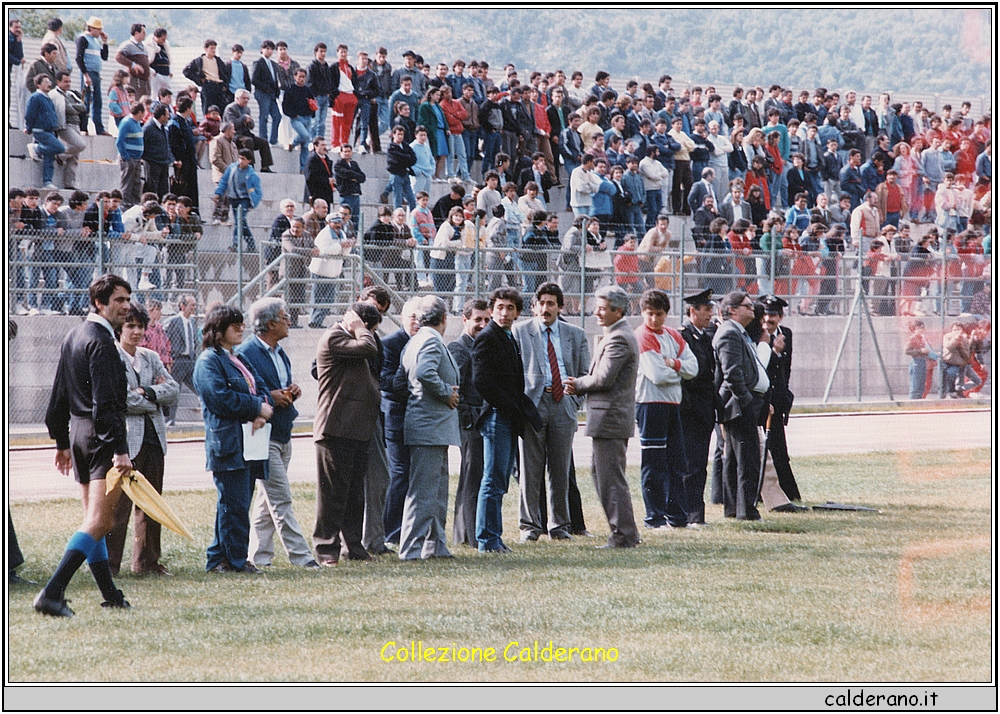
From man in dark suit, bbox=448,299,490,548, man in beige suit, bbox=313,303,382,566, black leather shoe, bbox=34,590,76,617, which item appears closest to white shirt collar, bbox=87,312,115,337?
black leather shoe, bbox=34,590,76,617

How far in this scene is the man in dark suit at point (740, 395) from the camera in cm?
1090

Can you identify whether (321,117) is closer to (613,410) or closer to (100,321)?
(613,410)

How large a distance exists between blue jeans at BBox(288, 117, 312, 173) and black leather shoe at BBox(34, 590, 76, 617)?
15.3 metres

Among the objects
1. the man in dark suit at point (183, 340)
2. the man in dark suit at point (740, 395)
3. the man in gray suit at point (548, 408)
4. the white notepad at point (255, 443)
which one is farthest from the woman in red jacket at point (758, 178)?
the white notepad at point (255, 443)

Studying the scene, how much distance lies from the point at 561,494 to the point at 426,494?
4.73ft

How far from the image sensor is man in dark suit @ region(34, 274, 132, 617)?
687cm

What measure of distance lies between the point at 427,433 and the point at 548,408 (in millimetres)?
1340

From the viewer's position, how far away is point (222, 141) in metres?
19.5

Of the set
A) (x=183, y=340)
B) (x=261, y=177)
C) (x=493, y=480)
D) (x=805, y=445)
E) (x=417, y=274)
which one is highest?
(x=261, y=177)

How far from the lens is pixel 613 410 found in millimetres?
9422

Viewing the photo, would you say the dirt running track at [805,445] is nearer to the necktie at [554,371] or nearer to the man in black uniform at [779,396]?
the man in black uniform at [779,396]

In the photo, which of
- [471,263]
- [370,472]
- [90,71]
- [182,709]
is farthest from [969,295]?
[182,709]

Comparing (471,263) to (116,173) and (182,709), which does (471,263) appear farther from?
(182,709)

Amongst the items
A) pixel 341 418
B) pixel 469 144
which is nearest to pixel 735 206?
pixel 469 144
